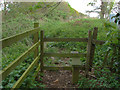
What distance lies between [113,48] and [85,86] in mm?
1196

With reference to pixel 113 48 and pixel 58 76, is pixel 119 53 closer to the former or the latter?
pixel 113 48

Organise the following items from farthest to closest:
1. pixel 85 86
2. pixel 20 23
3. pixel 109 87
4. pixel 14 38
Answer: pixel 20 23 < pixel 85 86 < pixel 109 87 < pixel 14 38

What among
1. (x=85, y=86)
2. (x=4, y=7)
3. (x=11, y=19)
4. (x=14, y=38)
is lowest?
(x=85, y=86)

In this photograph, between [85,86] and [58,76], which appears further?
[58,76]

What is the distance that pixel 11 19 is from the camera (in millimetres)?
6176

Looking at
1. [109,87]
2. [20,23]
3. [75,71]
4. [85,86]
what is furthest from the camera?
[20,23]

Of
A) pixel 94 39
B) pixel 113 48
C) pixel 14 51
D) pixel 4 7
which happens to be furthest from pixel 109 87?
pixel 4 7

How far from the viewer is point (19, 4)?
5875 millimetres

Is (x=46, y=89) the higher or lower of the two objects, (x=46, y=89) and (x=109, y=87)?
the lower

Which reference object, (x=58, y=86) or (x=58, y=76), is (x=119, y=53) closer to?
(x=58, y=86)

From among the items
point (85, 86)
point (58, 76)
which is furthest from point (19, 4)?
point (85, 86)

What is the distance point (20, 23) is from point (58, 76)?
370 cm

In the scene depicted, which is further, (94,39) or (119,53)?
(94,39)

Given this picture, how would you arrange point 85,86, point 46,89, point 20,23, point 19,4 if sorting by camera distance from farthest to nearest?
point 20,23 < point 19,4 < point 46,89 < point 85,86
